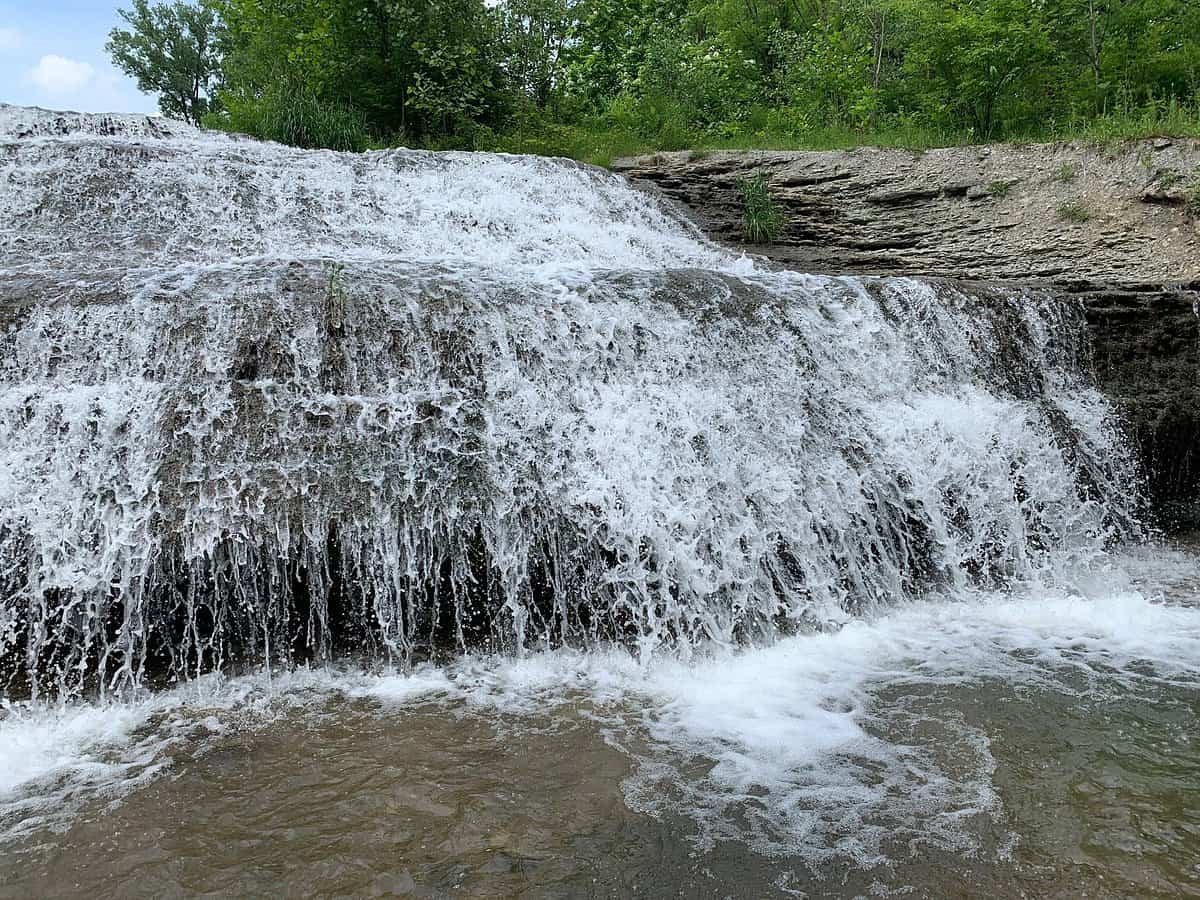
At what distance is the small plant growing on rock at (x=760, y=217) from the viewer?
9219 mm

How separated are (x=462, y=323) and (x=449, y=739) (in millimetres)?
2390

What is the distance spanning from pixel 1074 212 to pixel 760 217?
3219 millimetres

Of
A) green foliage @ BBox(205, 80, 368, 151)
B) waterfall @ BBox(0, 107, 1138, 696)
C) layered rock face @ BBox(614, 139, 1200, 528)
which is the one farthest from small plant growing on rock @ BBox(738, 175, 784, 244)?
green foliage @ BBox(205, 80, 368, 151)

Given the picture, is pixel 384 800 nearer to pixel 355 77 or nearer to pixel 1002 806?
pixel 1002 806

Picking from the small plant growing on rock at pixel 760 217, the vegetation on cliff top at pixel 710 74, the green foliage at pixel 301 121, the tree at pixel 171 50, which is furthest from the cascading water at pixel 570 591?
the tree at pixel 171 50

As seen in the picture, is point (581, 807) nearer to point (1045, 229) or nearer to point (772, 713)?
point (772, 713)

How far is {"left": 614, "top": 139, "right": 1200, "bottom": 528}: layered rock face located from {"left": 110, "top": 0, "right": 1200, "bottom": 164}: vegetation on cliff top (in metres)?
0.82

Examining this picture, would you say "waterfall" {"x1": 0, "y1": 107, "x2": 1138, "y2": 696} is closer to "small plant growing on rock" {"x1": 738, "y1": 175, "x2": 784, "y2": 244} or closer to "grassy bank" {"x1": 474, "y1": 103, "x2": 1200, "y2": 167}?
"small plant growing on rock" {"x1": 738, "y1": 175, "x2": 784, "y2": 244}

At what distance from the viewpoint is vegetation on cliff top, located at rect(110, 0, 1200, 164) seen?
10023 millimetres

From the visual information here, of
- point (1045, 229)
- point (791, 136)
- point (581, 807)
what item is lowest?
point (581, 807)

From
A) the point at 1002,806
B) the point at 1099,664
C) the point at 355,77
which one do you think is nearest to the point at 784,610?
the point at 1099,664

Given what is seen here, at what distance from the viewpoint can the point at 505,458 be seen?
4148 mm

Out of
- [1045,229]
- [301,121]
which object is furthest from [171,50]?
[1045,229]

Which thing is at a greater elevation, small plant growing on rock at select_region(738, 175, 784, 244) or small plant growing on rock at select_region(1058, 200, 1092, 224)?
small plant growing on rock at select_region(738, 175, 784, 244)
